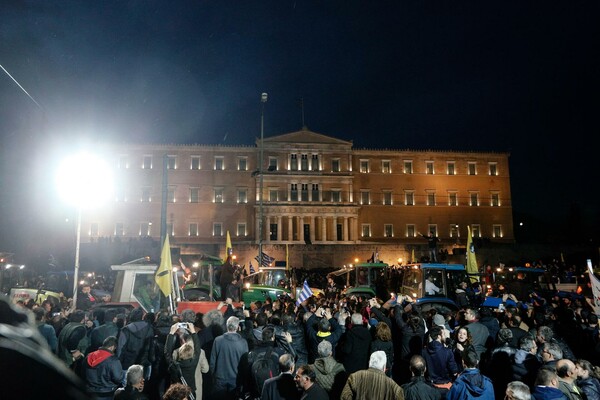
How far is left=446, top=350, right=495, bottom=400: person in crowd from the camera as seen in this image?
5.23 metres

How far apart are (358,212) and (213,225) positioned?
17743mm

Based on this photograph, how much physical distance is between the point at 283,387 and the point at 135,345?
11.5ft

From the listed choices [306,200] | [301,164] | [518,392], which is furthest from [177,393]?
[301,164]

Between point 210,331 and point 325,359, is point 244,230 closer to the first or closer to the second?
point 210,331

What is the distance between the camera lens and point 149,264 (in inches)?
517

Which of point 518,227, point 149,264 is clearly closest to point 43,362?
point 149,264

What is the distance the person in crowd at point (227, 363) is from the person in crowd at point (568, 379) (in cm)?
414

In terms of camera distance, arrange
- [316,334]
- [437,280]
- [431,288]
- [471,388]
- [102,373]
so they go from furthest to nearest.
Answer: [437,280] → [431,288] → [316,334] → [102,373] → [471,388]

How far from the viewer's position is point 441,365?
7043mm

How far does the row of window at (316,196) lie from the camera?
5575 cm

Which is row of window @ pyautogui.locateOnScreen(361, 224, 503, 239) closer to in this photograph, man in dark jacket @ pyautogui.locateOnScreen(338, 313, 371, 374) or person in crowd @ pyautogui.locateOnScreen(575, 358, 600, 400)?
man in dark jacket @ pyautogui.locateOnScreen(338, 313, 371, 374)

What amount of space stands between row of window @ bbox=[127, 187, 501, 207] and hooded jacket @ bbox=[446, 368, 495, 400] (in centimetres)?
5093

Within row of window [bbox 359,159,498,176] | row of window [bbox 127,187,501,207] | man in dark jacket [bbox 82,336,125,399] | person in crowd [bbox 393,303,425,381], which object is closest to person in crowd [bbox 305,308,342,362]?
person in crowd [bbox 393,303,425,381]

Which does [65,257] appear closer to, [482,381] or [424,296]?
[424,296]
